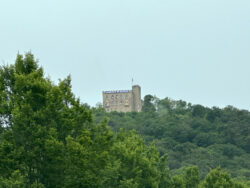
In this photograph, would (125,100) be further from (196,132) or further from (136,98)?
(196,132)

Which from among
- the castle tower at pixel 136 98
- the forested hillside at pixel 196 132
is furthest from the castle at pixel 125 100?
the forested hillside at pixel 196 132

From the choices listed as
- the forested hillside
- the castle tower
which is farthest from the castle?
the forested hillside

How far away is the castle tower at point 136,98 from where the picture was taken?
174 metres

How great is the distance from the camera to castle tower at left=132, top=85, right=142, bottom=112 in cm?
17350

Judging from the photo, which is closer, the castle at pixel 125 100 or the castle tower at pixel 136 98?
the castle at pixel 125 100

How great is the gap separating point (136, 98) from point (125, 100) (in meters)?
3.55

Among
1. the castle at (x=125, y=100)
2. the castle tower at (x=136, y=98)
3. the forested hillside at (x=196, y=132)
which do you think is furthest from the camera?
the castle tower at (x=136, y=98)

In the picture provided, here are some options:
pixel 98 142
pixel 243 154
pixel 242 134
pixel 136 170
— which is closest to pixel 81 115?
pixel 98 142

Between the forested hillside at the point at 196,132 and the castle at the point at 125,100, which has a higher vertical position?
the castle at the point at 125,100

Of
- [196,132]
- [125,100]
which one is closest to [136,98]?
[125,100]

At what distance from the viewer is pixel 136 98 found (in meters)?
175

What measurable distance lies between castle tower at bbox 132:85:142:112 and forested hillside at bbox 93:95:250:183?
32.1 feet

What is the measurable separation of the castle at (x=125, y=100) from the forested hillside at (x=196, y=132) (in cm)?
1004

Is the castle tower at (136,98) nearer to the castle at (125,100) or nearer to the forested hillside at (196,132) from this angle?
the castle at (125,100)
